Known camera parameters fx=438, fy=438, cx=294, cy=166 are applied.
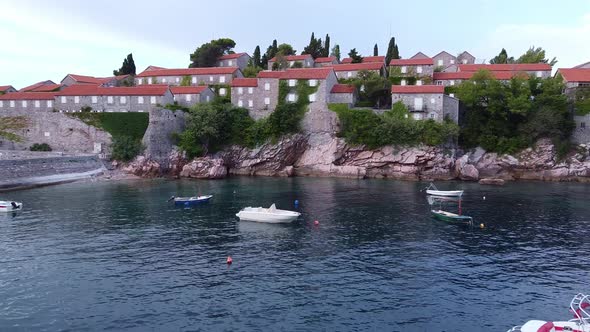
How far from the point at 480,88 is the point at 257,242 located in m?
57.7

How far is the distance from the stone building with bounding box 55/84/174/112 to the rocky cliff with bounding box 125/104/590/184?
12.1 metres

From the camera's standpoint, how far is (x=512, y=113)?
253 ft

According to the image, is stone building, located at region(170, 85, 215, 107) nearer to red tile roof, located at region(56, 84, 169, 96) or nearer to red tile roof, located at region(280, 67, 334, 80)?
red tile roof, located at region(56, 84, 169, 96)

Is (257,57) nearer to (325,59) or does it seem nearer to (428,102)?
(325,59)

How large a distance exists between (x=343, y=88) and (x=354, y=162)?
14.3 meters

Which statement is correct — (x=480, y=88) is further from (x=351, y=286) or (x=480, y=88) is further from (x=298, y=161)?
(x=351, y=286)

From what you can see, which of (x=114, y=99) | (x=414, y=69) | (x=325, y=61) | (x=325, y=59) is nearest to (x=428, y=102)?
(x=414, y=69)

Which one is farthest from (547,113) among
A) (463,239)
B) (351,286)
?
(351,286)

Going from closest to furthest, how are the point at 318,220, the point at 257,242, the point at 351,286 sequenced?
the point at 351,286 → the point at 257,242 → the point at 318,220

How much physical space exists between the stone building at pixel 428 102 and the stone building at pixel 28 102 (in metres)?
65.9

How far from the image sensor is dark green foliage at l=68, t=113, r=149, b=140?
7806 cm

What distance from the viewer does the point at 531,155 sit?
7350 cm

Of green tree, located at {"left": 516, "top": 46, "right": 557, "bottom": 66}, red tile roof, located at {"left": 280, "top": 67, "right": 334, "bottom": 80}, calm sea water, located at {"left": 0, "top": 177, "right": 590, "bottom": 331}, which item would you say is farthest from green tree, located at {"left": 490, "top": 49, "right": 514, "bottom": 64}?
calm sea water, located at {"left": 0, "top": 177, "right": 590, "bottom": 331}

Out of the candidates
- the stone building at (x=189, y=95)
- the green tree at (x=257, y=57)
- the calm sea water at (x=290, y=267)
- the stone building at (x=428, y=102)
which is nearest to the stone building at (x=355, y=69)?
the stone building at (x=428, y=102)
